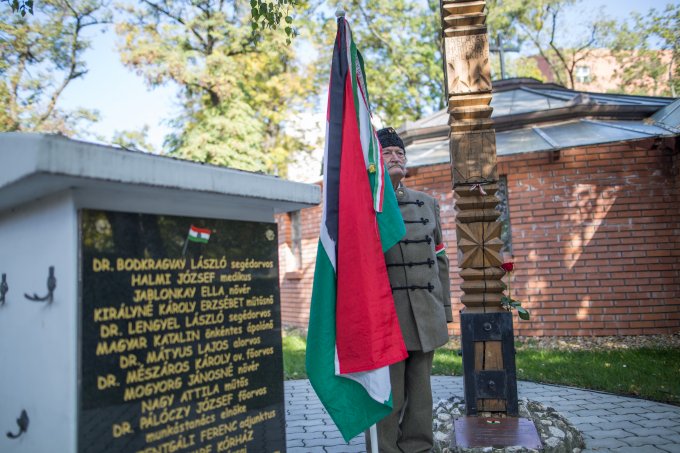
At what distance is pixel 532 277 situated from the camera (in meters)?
7.89

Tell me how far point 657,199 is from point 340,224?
718 centimetres

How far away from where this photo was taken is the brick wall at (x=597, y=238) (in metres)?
7.48

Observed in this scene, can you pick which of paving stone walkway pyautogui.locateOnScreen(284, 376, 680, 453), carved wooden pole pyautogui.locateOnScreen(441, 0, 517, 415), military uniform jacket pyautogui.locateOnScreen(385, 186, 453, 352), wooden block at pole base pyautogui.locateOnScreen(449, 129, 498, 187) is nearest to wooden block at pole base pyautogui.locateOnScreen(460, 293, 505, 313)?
carved wooden pole pyautogui.locateOnScreen(441, 0, 517, 415)

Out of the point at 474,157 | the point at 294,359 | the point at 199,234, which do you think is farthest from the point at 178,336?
the point at 294,359

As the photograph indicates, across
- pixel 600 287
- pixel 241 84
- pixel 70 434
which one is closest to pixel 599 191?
pixel 600 287

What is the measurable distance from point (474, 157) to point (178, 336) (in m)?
2.84

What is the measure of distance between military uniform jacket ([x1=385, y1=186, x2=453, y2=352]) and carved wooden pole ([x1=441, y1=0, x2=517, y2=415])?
0.67 m

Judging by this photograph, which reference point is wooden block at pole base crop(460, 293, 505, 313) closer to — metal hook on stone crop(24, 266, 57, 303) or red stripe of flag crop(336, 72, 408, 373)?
red stripe of flag crop(336, 72, 408, 373)

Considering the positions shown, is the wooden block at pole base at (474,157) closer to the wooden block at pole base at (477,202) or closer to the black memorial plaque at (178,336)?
the wooden block at pole base at (477,202)

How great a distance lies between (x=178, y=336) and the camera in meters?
1.54

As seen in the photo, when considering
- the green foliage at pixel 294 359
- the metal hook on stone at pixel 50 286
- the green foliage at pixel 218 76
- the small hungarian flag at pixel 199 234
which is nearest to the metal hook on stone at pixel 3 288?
the metal hook on stone at pixel 50 286

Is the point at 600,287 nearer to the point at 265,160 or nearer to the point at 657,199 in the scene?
the point at 657,199

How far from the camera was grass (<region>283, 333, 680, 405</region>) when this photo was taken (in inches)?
190

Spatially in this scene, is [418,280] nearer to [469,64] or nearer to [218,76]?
[469,64]
